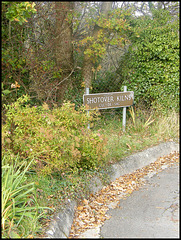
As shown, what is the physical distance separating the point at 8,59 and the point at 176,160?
198 inches

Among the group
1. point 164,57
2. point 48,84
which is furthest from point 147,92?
point 48,84

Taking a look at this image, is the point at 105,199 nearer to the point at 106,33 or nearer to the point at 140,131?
the point at 140,131

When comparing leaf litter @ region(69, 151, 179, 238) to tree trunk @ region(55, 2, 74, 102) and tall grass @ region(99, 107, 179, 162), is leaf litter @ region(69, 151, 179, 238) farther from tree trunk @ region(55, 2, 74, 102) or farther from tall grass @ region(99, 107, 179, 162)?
tree trunk @ region(55, 2, 74, 102)

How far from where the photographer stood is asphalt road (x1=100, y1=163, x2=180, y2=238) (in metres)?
3.78

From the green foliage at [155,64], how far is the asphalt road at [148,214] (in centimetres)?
426

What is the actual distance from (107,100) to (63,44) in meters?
2.45

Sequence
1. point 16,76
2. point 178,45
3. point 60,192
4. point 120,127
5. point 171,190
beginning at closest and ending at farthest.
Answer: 1. point 60,192
2. point 171,190
3. point 16,76
4. point 120,127
5. point 178,45

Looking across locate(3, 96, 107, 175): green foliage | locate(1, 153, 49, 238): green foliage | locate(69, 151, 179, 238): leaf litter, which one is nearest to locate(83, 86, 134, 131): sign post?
locate(3, 96, 107, 175): green foliage

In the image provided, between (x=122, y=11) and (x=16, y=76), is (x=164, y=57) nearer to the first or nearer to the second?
(x=122, y=11)

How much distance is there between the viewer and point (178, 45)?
9289mm

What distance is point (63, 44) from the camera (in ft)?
28.5

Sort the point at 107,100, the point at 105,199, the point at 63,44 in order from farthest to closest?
1. the point at 63,44
2. the point at 107,100
3. the point at 105,199

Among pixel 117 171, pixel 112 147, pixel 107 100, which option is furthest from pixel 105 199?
pixel 107 100

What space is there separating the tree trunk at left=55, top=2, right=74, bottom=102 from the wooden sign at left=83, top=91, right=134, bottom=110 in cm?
144
